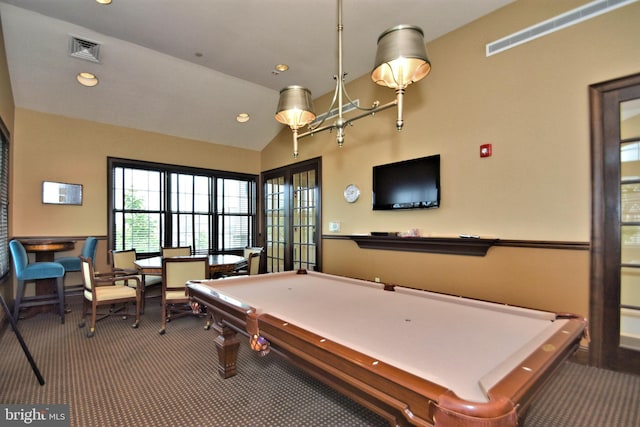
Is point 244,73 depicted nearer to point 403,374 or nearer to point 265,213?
point 265,213

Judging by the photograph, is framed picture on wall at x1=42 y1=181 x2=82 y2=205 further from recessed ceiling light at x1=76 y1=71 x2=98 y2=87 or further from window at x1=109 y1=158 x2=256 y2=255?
recessed ceiling light at x1=76 y1=71 x2=98 y2=87

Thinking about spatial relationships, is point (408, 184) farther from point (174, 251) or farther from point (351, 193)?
point (174, 251)

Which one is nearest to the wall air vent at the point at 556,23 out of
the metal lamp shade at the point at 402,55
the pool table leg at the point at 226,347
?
the metal lamp shade at the point at 402,55

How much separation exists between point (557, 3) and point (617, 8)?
46 cm

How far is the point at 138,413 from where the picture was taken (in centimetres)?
202

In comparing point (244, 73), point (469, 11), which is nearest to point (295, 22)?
point (244, 73)

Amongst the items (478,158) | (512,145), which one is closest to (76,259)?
(478,158)

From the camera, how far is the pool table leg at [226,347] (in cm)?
239

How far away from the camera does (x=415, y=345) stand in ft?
4.24

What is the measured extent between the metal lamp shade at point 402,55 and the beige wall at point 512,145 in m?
1.51

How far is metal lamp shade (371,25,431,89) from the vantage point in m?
1.95

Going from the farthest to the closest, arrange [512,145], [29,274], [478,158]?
[29,274], [478,158], [512,145]

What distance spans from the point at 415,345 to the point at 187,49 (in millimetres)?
4305

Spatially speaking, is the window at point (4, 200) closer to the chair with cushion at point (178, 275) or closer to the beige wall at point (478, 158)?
the beige wall at point (478, 158)
